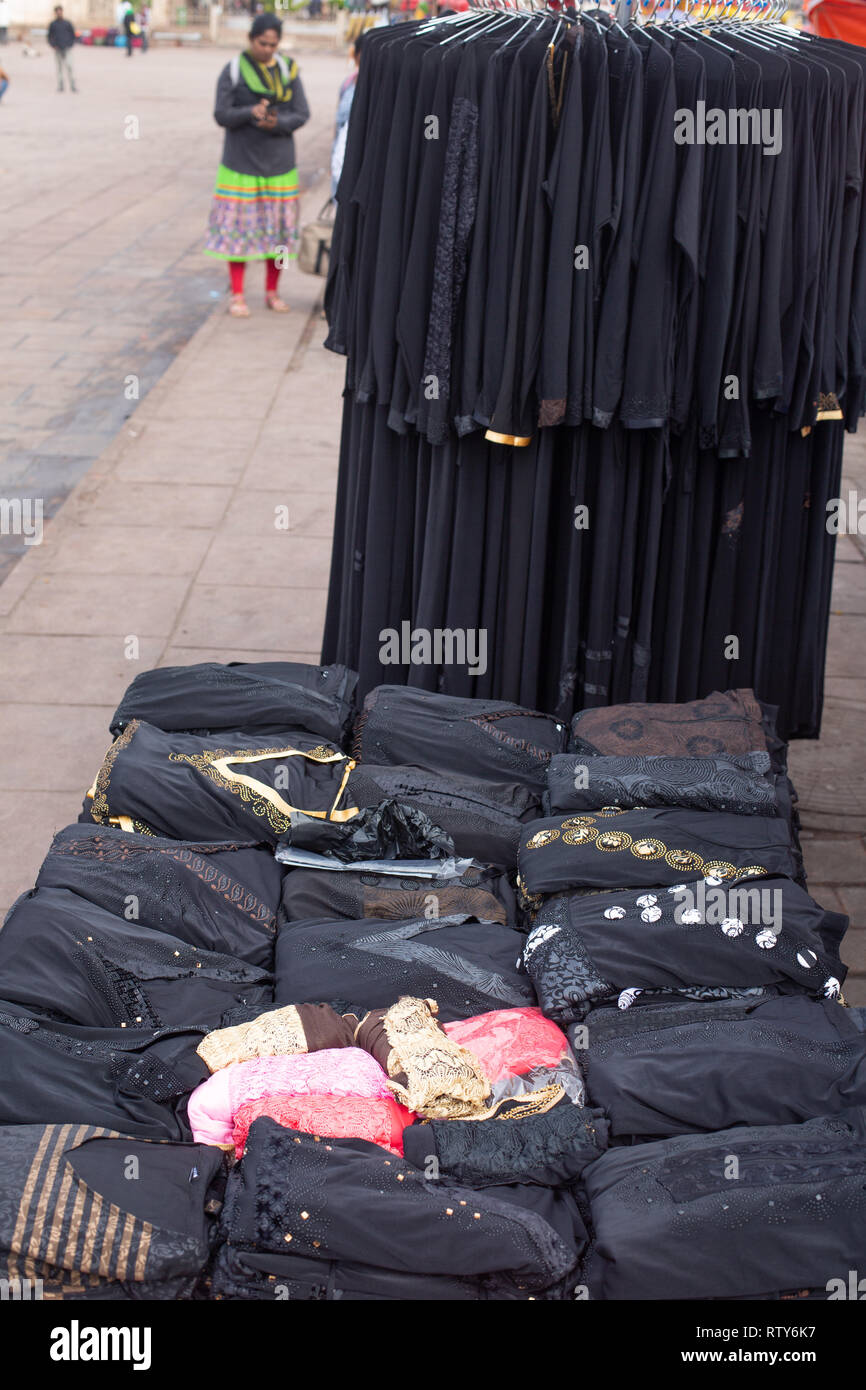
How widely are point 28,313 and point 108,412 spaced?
2.69 meters

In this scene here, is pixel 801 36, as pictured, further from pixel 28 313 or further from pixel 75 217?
pixel 75 217

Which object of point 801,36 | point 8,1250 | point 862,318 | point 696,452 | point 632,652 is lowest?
point 8,1250

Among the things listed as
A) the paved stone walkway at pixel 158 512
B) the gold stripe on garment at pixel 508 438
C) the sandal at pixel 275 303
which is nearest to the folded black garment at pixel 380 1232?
the paved stone walkway at pixel 158 512

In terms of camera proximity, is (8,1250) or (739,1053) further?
(739,1053)

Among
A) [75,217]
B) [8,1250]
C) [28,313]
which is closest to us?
[8,1250]

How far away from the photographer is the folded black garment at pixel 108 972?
2523mm

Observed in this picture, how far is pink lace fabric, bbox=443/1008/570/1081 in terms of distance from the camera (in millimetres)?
2486

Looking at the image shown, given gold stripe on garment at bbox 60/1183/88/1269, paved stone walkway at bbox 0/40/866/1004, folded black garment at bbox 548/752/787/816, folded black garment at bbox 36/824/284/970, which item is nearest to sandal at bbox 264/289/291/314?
paved stone walkway at bbox 0/40/866/1004

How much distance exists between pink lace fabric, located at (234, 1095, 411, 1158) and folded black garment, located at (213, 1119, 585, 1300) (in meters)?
0.14

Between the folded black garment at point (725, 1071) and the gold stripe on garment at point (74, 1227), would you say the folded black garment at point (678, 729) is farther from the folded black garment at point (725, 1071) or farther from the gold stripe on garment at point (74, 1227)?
the gold stripe on garment at point (74, 1227)

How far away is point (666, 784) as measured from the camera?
3.10 metres

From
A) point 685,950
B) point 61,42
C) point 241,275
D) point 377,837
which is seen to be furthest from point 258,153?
point 61,42

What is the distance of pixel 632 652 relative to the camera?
376 centimetres
